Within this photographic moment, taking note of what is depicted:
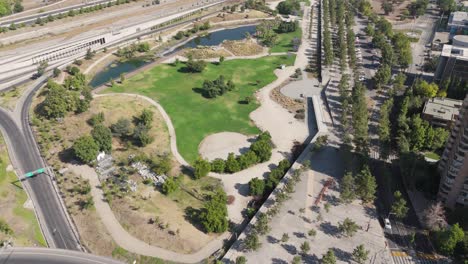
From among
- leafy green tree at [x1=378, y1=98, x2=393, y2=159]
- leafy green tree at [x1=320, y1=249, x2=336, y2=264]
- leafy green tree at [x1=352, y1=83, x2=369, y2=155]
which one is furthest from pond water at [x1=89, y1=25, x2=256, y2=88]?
leafy green tree at [x1=320, y1=249, x2=336, y2=264]

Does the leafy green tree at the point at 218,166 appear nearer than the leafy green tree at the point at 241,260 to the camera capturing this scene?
No

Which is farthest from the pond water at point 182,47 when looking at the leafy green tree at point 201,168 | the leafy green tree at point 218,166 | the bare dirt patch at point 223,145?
the leafy green tree at point 218,166

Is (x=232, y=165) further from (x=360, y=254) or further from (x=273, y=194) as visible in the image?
(x=360, y=254)

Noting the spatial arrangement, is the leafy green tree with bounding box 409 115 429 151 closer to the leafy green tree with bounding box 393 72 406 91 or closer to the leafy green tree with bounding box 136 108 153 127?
the leafy green tree with bounding box 393 72 406 91

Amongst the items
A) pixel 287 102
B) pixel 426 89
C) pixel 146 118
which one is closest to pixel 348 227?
pixel 287 102

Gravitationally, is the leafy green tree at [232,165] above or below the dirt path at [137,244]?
above

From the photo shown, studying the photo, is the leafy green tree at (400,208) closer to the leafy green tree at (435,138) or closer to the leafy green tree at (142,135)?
the leafy green tree at (435,138)

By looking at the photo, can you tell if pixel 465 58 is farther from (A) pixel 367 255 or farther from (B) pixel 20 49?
(B) pixel 20 49
